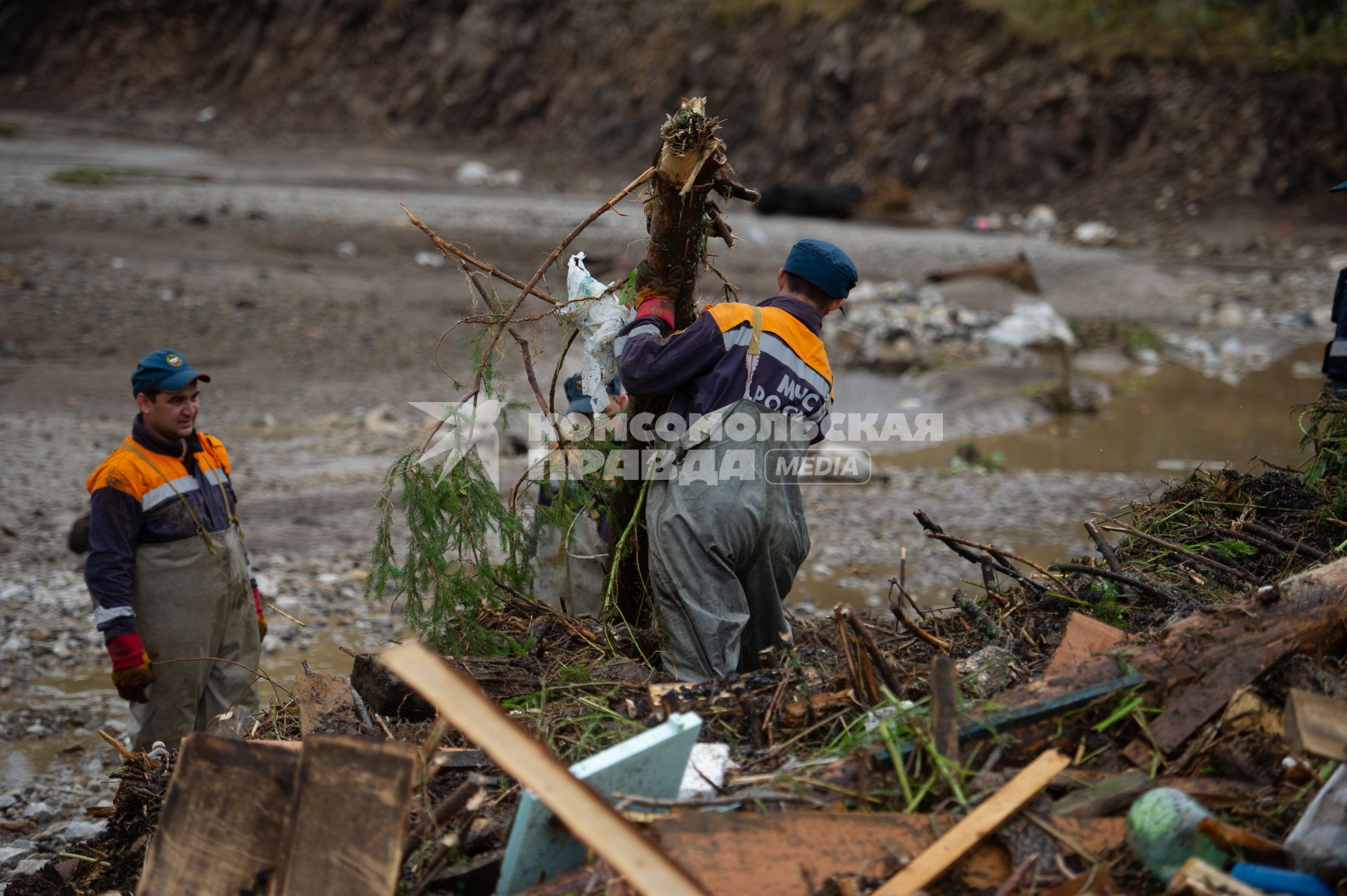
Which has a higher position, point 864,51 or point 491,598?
point 864,51

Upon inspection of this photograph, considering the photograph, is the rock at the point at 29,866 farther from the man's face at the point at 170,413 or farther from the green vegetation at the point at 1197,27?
the green vegetation at the point at 1197,27

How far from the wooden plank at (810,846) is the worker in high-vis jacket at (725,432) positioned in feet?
3.22

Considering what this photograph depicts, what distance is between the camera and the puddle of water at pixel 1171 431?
912 cm

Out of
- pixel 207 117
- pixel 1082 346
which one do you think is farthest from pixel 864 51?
pixel 207 117

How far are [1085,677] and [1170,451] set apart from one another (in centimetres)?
761

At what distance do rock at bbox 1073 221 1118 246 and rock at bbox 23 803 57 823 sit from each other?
17.0 meters

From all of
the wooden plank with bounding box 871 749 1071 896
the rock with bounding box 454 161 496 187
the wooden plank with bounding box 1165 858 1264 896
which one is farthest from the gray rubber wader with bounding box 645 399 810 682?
the rock with bounding box 454 161 496 187

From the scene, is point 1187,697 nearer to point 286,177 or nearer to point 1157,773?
point 1157,773

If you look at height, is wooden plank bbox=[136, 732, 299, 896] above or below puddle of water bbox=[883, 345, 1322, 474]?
below

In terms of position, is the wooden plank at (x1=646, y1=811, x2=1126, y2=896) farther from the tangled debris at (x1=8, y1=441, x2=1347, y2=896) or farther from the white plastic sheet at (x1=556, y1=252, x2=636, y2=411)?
the white plastic sheet at (x1=556, y1=252, x2=636, y2=411)

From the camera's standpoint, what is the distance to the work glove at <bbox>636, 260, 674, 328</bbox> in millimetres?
3367

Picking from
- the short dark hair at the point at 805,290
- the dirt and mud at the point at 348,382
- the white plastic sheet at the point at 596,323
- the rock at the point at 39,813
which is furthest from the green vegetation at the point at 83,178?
the short dark hair at the point at 805,290

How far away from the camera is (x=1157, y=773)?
241cm

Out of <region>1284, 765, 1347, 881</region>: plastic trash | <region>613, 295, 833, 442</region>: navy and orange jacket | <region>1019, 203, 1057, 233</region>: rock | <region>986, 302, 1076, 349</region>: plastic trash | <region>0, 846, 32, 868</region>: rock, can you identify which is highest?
<region>1019, 203, 1057, 233</region>: rock
